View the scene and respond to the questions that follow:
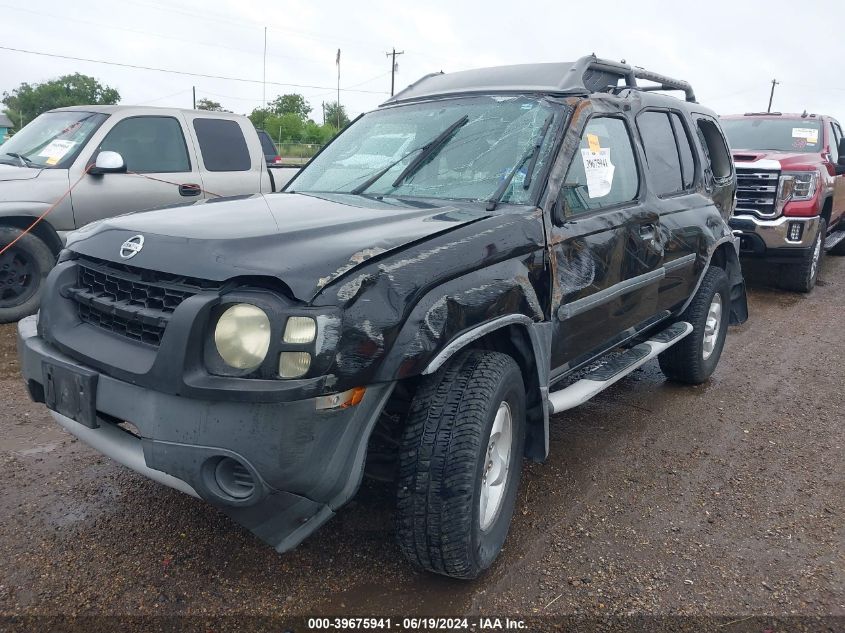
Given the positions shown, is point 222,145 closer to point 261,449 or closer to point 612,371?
point 612,371

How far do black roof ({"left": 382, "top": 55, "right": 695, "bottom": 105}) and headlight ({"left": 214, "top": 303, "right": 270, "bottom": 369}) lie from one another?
2.11 meters

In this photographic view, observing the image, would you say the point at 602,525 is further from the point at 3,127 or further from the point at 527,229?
the point at 3,127

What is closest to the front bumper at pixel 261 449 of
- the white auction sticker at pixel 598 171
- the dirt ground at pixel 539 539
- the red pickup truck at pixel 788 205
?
the dirt ground at pixel 539 539

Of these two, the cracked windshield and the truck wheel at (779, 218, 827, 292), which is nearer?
the cracked windshield

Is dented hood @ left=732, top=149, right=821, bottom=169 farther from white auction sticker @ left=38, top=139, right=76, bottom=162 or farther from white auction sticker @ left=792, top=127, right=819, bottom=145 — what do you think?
white auction sticker @ left=38, top=139, right=76, bottom=162

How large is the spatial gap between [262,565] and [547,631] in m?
1.12

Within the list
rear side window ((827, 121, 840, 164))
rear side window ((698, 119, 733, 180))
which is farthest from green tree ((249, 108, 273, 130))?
rear side window ((698, 119, 733, 180))

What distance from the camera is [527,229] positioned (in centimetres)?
288

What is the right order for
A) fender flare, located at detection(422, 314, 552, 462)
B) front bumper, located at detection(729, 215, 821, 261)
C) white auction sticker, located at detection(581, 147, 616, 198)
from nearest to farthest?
fender flare, located at detection(422, 314, 552, 462), white auction sticker, located at detection(581, 147, 616, 198), front bumper, located at detection(729, 215, 821, 261)

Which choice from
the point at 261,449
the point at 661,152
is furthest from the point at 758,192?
the point at 261,449

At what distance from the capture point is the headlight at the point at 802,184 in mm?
8016

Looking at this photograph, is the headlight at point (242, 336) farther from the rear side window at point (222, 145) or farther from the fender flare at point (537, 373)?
the rear side window at point (222, 145)

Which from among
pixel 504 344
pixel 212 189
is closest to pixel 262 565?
pixel 504 344

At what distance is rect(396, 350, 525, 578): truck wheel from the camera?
94.2 inches
